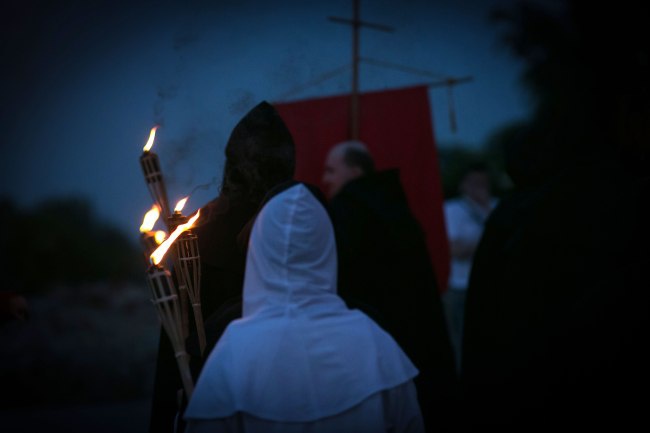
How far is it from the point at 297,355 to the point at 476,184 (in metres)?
5.24

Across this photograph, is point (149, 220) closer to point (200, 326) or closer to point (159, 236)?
point (159, 236)

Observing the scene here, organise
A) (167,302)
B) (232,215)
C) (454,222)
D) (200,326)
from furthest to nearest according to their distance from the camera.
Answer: (454,222) → (232,215) → (200,326) → (167,302)

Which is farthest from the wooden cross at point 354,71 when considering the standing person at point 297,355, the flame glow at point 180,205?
the standing person at point 297,355

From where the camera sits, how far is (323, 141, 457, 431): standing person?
4766 millimetres

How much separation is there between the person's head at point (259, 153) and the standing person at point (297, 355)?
42cm

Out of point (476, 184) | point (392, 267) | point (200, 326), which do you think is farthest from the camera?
point (476, 184)

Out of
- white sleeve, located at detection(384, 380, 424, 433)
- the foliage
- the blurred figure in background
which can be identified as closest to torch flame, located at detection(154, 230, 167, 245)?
white sleeve, located at detection(384, 380, 424, 433)

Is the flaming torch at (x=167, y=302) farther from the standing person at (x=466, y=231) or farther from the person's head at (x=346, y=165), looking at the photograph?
the standing person at (x=466, y=231)

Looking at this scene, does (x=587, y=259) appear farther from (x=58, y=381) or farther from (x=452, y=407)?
(x=58, y=381)

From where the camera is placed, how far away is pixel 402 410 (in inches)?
104

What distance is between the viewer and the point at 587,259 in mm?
3008

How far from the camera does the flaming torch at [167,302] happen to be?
2344mm

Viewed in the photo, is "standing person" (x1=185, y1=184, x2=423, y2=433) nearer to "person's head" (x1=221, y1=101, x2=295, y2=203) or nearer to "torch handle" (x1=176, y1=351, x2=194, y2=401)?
"torch handle" (x1=176, y1=351, x2=194, y2=401)

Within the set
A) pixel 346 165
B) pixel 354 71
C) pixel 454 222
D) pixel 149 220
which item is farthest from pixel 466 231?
pixel 149 220
